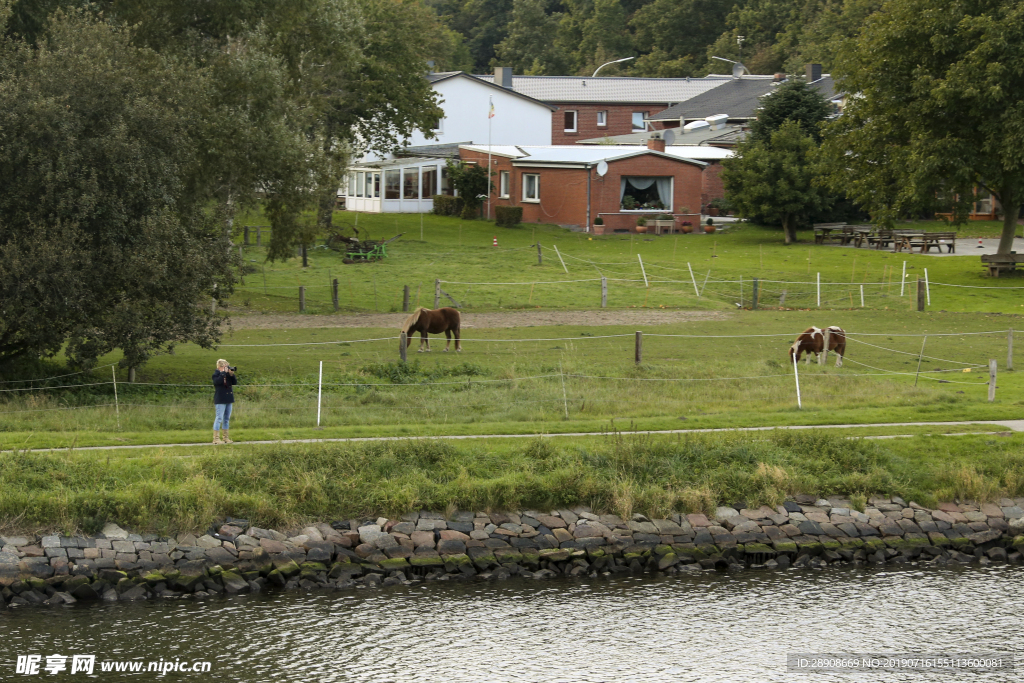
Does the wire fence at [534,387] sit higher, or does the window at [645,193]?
the window at [645,193]

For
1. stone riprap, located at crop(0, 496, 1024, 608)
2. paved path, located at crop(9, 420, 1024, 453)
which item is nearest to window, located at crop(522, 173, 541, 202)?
paved path, located at crop(9, 420, 1024, 453)

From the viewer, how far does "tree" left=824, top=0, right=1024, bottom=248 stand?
4175 cm

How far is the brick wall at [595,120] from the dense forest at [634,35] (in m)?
14.5

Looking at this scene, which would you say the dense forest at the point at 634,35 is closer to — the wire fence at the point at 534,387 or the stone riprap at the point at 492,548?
the wire fence at the point at 534,387

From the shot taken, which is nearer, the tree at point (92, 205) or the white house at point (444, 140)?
the tree at point (92, 205)

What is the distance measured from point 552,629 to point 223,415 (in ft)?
24.9

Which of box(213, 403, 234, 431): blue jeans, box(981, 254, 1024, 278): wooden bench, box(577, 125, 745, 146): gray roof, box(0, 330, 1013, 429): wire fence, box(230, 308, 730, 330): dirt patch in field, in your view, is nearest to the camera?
box(213, 403, 234, 431): blue jeans

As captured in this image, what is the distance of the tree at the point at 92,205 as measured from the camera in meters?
22.8

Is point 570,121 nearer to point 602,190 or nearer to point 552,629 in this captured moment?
point 602,190

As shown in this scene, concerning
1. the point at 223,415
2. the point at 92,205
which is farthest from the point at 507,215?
the point at 223,415

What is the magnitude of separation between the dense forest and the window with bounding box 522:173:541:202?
42471mm

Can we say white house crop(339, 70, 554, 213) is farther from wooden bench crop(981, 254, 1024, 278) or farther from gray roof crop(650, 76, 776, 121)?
wooden bench crop(981, 254, 1024, 278)

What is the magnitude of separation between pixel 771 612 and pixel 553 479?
170 inches

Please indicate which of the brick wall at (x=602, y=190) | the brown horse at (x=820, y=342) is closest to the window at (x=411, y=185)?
the brick wall at (x=602, y=190)
